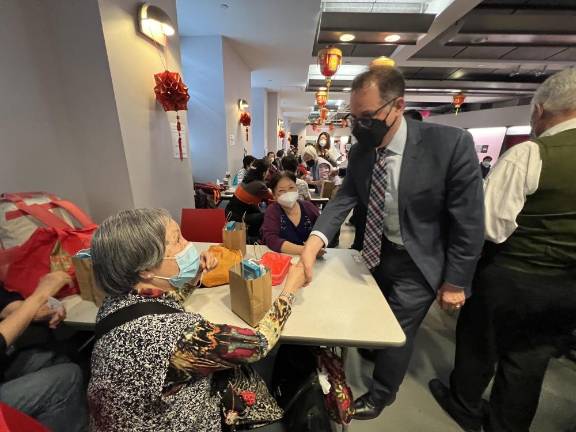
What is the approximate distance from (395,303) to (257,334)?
0.91m

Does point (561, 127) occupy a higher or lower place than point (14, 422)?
higher

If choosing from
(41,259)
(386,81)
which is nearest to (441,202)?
(386,81)

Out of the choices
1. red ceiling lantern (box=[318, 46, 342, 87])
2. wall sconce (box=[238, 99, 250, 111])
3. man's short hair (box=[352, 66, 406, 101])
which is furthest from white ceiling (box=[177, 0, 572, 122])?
man's short hair (box=[352, 66, 406, 101])

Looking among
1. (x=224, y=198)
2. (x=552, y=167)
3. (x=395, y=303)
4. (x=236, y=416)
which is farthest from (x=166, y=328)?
(x=224, y=198)

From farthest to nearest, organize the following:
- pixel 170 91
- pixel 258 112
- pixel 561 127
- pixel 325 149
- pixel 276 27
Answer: pixel 258 112
pixel 325 149
pixel 276 27
pixel 170 91
pixel 561 127

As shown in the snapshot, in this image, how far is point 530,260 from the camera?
1210 mm

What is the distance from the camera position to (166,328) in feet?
2.38

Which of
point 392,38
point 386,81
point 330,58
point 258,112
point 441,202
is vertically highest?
point 392,38

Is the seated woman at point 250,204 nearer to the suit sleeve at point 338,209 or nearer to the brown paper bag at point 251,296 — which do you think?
the suit sleeve at point 338,209

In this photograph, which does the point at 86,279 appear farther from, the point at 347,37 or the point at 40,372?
the point at 347,37

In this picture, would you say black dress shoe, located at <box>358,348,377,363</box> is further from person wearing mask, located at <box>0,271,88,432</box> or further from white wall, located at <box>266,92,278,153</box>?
white wall, located at <box>266,92,278,153</box>

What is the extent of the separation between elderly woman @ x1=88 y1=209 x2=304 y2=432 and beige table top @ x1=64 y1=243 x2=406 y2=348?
19 centimetres

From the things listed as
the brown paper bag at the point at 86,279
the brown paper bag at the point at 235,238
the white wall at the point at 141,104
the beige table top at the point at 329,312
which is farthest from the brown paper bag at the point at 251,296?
the white wall at the point at 141,104

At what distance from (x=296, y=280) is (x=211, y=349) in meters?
0.52
